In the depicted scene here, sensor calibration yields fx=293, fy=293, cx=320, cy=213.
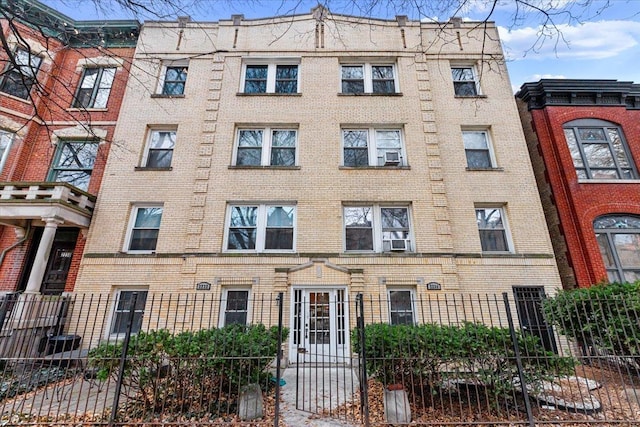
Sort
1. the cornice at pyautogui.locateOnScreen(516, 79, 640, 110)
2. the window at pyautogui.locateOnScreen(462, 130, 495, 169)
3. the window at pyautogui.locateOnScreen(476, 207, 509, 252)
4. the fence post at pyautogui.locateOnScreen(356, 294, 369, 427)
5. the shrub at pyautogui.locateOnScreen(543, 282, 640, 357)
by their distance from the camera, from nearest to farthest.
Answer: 1. the fence post at pyautogui.locateOnScreen(356, 294, 369, 427)
2. the shrub at pyautogui.locateOnScreen(543, 282, 640, 357)
3. the window at pyautogui.locateOnScreen(476, 207, 509, 252)
4. the window at pyautogui.locateOnScreen(462, 130, 495, 169)
5. the cornice at pyautogui.locateOnScreen(516, 79, 640, 110)

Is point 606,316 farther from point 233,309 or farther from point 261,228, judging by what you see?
point 233,309

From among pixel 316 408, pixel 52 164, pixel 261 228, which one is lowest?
pixel 316 408

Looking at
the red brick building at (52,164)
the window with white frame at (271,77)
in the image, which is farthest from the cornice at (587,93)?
the red brick building at (52,164)

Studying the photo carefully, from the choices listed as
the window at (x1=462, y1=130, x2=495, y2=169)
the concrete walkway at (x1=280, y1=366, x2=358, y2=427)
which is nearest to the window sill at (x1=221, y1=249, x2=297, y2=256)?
the concrete walkway at (x1=280, y1=366, x2=358, y2=427)

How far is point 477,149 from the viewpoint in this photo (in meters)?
10.9

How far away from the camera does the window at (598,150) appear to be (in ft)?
35.6

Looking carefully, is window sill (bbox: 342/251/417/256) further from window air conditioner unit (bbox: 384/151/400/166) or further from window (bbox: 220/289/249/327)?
window (bbox: 220/289/249/327)

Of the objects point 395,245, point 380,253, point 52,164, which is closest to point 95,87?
point 52,164

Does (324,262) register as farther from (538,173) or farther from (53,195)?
(538,173)

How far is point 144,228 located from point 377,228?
7.84 meters

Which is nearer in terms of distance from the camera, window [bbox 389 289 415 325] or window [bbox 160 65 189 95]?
window [bbox 389 289 415 325]

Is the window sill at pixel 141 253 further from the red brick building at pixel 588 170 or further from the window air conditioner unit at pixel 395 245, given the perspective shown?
the red brick building at pixel 588 170

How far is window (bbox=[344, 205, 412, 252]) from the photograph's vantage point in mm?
9594

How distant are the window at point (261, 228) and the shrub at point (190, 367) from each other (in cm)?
449
